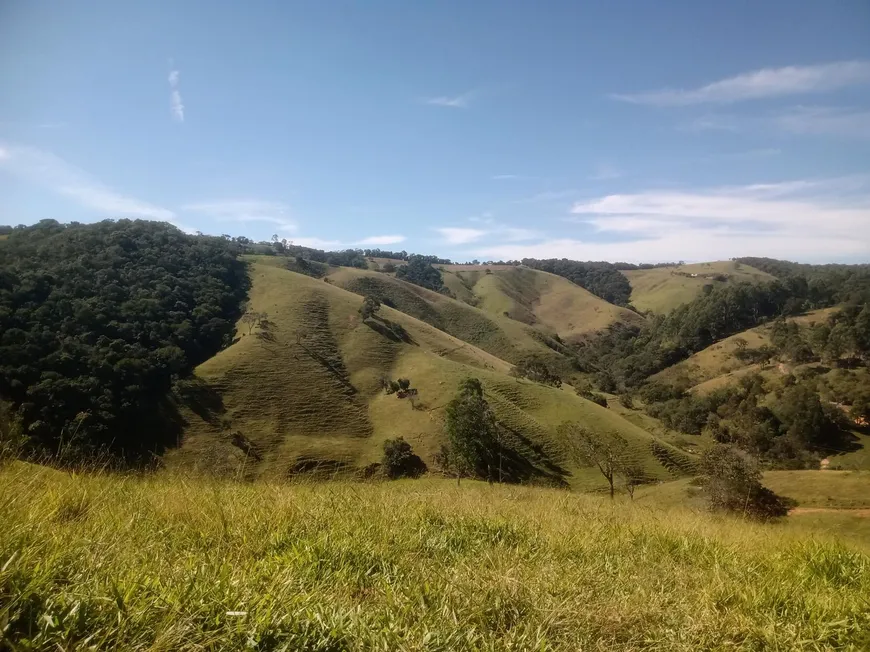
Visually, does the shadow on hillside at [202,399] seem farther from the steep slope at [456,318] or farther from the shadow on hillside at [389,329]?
the steep slope at [456,318]

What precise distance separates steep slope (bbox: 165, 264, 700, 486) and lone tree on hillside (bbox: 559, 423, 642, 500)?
14.2 ft

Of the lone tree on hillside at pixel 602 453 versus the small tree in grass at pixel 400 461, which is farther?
the small tree in grass at pixel 400 461

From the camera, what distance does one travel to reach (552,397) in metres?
69.8

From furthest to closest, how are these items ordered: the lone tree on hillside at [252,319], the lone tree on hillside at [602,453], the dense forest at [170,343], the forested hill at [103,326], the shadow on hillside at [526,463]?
the lone tree on hillside at [252,319] → the shadow on hillside at [526,463] → the dense forest at [170,343] → the forested hill at [103,326] → the lone tree on hillside at [602,453]

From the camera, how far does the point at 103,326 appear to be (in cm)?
5953

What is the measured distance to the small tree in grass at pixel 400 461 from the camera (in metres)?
50.3

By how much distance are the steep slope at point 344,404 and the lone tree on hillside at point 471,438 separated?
11.0 feet

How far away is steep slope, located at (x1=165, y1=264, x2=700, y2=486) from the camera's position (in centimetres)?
5266

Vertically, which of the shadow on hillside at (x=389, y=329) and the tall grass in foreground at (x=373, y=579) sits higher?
the tall grass in foreground at (x=373, y=579)

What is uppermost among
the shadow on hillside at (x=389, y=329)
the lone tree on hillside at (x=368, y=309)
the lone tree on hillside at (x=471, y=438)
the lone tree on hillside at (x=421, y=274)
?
the lone tree on hillside at (x=421, y=274)

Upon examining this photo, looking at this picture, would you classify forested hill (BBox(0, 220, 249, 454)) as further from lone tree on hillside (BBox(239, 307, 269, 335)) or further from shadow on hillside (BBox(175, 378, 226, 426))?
lone tree on hillside (BBox(239, 307, 269, 335))

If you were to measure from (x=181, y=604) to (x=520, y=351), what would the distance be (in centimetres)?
11547

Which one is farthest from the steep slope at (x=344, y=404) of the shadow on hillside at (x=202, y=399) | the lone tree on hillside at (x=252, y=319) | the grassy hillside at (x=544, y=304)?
the grassy hillside at (x=544, y=304)

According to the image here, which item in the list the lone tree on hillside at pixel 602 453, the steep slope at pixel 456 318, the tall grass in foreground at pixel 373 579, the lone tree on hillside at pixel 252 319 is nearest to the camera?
the tall grass in foreground at pixel 373 579
